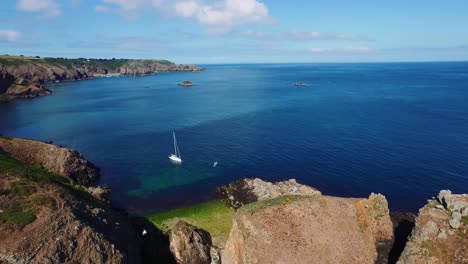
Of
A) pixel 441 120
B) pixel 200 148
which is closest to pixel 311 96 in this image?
pixel 441 120

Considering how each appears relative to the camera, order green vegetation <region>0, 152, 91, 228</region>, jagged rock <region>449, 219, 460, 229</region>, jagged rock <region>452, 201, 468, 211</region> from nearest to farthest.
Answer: jagged rock <region>449, 219, 460, 229</region>, jagged rock <region>452, 201, 468, 211</region>, green vegetation <region>0, 152, 91, 228</region>

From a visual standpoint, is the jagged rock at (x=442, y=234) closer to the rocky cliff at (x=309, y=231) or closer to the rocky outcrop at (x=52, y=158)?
the rocky cliff at (x=309, y=231)

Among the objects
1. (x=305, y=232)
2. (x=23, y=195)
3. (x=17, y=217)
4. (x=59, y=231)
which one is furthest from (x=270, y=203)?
(x=23, y=195)

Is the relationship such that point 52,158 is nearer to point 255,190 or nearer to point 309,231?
point 255,190

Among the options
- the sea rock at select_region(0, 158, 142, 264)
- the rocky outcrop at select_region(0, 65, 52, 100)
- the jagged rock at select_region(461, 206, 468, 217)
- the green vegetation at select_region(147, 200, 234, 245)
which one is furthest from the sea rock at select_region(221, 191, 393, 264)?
the rocky outcrop at select_region(0, 65, 52, 100)

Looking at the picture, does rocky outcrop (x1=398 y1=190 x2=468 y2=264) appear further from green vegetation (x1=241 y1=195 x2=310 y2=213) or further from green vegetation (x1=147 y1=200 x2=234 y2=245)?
green vegetation (x1=147 y1=200 x2=234 y2=245)
